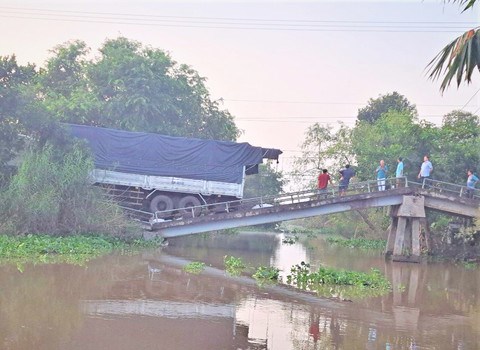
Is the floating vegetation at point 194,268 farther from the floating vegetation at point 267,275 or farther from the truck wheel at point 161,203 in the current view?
the truck wheel at point 161,203

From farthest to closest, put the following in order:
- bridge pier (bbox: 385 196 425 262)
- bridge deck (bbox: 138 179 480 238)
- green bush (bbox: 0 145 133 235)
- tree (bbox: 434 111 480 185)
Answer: tree (bbox: 434 111 480 185)
bridge pier (bbox: 385 196 425 262)
bridge deck (bbox: 138 179 480 238)
green bush (bbox: 0 145 133 235)

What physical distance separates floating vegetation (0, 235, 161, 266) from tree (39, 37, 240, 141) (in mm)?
13209

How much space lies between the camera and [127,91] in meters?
36.2

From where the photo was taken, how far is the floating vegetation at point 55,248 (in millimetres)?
18047

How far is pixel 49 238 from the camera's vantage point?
70.3ft

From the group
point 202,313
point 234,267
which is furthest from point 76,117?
point 202,313

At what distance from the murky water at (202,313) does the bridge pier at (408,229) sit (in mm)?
5989

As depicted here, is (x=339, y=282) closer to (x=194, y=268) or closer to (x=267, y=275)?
(x=267, y=275)

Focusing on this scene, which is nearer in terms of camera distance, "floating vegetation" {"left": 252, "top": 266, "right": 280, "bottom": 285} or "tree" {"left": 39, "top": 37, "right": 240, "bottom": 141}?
"floating vegetation" {"left": 252, "top": 266, "right": 280, "bottom": 285}

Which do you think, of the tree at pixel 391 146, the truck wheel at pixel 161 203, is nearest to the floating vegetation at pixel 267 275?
the truck wheel at pixel 161 203

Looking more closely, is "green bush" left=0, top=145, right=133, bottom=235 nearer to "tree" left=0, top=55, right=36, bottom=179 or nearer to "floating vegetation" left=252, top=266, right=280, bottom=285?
"tree" left=0, top=55, right=36, bottom=179

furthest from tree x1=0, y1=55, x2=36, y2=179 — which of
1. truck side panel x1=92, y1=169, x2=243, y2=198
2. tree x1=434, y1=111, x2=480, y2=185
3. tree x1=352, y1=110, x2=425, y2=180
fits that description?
tree x1=434, y1=111, x2=480, y2=185

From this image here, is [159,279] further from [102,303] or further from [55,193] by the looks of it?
[55,193]

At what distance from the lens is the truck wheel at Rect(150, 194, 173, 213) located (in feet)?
91.6
